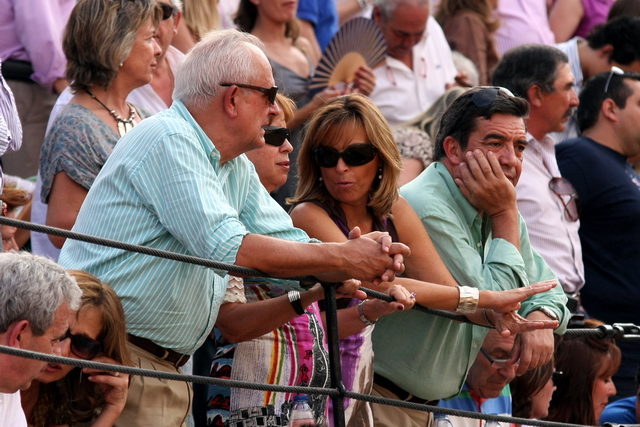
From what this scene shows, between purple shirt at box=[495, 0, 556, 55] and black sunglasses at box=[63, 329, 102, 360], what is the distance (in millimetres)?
5473

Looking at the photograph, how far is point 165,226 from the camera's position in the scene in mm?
2822

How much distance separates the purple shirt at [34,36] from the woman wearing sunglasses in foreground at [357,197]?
1968 mm

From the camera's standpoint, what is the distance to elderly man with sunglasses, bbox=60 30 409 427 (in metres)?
2.72

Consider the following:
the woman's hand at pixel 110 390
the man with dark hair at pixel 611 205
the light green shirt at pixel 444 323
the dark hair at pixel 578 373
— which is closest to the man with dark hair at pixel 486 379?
the light green shirt at pixel 444 323

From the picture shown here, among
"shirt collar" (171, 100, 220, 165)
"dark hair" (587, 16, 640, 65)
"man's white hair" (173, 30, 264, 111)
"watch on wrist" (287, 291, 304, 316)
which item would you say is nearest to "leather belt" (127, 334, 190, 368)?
"watch on wrist" (287, 291, 304, 316)

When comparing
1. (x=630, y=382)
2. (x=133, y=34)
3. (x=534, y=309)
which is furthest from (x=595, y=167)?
(x=133, y=34)

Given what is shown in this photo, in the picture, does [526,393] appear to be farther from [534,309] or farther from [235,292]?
[235,292]

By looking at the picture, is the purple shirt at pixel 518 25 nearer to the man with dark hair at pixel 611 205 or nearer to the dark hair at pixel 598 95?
the dark hair at pixel 598 95

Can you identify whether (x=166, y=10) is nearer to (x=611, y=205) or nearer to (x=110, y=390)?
(x=110, y=390)

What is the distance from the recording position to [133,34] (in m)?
4.09

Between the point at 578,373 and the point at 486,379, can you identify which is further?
the point at 578,373

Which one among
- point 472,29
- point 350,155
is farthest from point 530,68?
point 350,155

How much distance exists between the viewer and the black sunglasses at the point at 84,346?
2.88 metres

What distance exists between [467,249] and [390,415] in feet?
2.32
